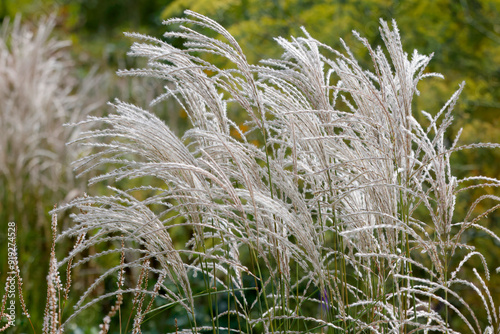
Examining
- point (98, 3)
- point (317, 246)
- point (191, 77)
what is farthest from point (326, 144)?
point (98, 3)


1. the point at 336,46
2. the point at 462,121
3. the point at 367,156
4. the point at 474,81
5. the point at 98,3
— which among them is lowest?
the point at 367,156

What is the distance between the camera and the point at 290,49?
1.55 metres

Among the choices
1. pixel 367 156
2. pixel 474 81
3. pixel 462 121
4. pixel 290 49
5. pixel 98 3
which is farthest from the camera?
pixel 98 3

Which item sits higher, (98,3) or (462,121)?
(98,3)

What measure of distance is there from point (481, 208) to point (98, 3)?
36.0 ft

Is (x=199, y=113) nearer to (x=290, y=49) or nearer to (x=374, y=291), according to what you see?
(x=290, y=49)

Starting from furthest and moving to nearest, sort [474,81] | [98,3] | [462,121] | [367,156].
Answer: [98,3] < [474,81] < [462,121] < [367,156]

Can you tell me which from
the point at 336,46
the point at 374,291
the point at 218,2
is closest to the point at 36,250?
the point at 218,2

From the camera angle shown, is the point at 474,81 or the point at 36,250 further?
the point at 474,81

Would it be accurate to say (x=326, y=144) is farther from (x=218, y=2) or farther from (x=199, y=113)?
(x=218, y=2)

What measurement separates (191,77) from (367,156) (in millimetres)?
548

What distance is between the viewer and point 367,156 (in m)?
1.69

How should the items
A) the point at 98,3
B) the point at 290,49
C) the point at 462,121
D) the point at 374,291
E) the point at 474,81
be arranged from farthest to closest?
the point at 98,3 < the point at 474,81 < the point at 462,121 < the point at 374,291 < the point at 290,49

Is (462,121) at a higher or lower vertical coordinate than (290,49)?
higher
